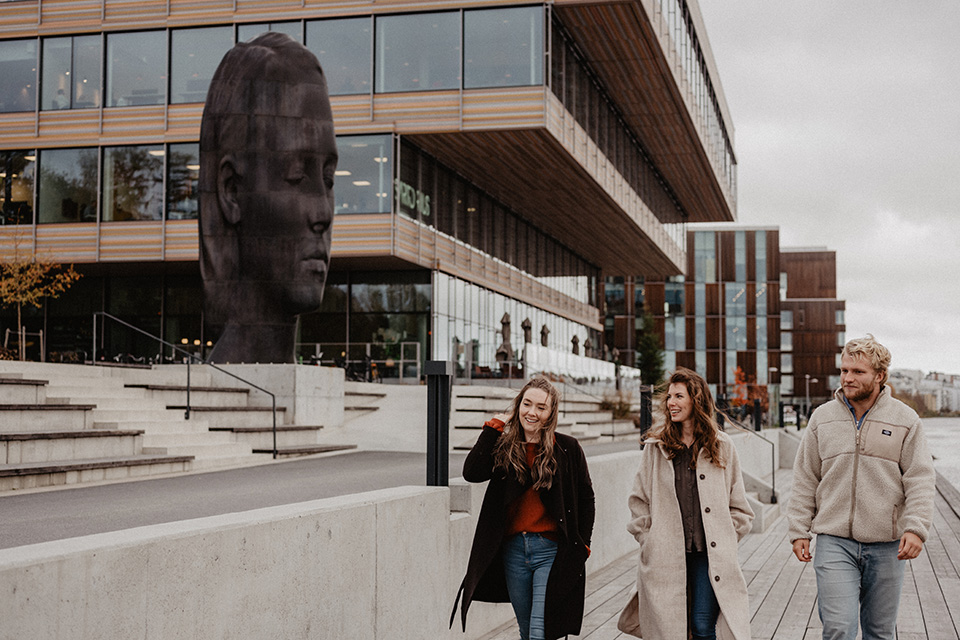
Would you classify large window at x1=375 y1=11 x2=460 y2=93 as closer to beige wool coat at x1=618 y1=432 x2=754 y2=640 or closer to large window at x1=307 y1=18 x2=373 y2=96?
large window at x1=307 y1=18 x2=373 y2=96

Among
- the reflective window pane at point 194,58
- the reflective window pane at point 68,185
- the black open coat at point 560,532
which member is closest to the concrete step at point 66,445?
the black open coat at point 560,532

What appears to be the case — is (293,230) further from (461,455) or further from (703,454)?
(703,454)

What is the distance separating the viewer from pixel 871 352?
564 centimetres

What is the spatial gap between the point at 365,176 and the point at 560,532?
27.3m

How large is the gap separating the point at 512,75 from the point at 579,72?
4259 mm

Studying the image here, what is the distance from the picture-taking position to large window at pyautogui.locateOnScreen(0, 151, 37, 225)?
34.2 meters

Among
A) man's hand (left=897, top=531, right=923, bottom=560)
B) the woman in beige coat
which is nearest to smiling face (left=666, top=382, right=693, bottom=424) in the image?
the woman in beige coat

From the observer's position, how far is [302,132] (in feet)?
64.2

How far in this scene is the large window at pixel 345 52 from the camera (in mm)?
33000

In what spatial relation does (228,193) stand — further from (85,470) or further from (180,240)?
(180,240)

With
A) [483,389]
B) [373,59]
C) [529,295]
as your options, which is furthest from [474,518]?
[529,295]

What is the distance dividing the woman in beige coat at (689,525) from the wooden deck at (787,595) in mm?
2566

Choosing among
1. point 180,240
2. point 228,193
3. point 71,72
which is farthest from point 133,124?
point 228,193

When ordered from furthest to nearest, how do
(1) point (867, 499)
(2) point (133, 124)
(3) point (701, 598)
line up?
1. (2) point (133, 124)
2. (3) point (701, 598)
3. (1) point (867, 499)
